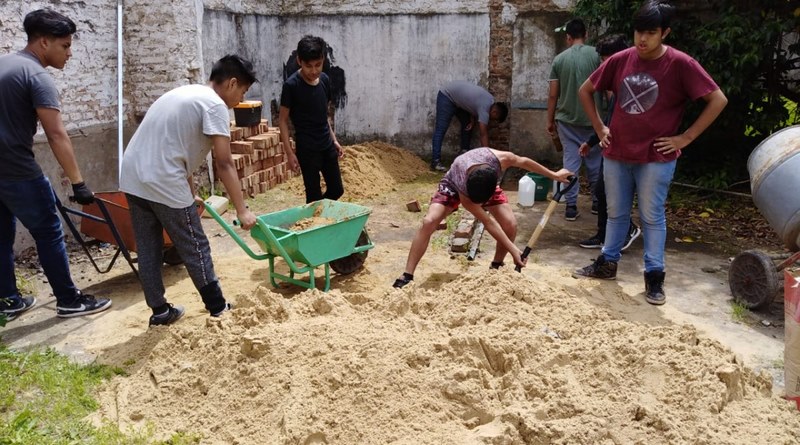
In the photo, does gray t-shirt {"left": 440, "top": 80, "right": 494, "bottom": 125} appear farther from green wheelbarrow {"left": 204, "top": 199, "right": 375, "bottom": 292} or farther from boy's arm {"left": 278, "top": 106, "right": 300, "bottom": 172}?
green wheelbarrow {"left": 204, "top": 199, "right": 375, "bottom": 292}

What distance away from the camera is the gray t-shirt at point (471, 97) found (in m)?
9.55

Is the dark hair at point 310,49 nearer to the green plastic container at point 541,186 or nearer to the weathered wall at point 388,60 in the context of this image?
the green plastic container at point 541,186

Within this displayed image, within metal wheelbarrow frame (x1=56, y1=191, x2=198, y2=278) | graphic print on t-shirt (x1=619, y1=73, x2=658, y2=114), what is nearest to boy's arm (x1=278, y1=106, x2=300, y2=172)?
metal wheelbarrow frame (x1=56, y1=191, x2=198, y2=278)

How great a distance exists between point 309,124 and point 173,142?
6.34 ft

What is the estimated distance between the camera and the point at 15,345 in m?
4.21

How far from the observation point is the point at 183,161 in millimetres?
4047

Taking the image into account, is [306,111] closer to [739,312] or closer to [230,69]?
[230,69]

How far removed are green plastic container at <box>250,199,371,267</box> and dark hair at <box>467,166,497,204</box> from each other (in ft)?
2.74

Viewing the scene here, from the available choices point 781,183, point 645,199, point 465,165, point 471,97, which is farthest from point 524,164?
point 471,97

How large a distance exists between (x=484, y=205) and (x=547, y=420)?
248 centimetres

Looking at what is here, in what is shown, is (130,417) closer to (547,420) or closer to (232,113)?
(547,420)

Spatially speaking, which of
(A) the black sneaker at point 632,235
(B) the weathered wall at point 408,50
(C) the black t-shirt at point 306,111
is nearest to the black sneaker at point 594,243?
(A) the black sneaker at point 632,235

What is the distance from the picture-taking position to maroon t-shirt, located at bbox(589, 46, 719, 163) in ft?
14.8

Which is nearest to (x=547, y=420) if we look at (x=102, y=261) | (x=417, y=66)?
(x=102, y=261)
